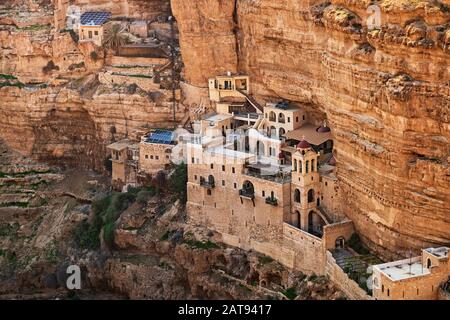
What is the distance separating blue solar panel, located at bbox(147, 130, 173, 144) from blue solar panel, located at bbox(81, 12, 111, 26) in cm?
631

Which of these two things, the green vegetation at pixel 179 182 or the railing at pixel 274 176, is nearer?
the railing at pixel 274 176

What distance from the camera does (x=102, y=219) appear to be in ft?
172

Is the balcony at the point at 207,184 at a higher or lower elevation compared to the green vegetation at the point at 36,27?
lower

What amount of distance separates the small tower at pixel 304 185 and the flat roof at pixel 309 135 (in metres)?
1.52

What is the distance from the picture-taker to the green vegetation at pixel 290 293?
44431 mm

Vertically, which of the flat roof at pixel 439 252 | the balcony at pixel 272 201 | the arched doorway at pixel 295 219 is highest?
the flat roof at pixel 439 252

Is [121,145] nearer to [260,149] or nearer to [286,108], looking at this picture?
[260,149]

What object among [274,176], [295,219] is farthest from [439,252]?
[274,176]

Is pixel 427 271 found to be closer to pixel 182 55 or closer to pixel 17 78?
pixel 182 55

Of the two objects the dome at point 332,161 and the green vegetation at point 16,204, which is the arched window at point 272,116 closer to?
the dome at point 332,161

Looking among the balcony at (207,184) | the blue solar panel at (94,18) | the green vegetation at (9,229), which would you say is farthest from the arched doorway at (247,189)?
the green vegetation at (9,229)

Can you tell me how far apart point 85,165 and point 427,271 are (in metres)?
21.3

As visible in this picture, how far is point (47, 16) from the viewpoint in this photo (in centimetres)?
5797
